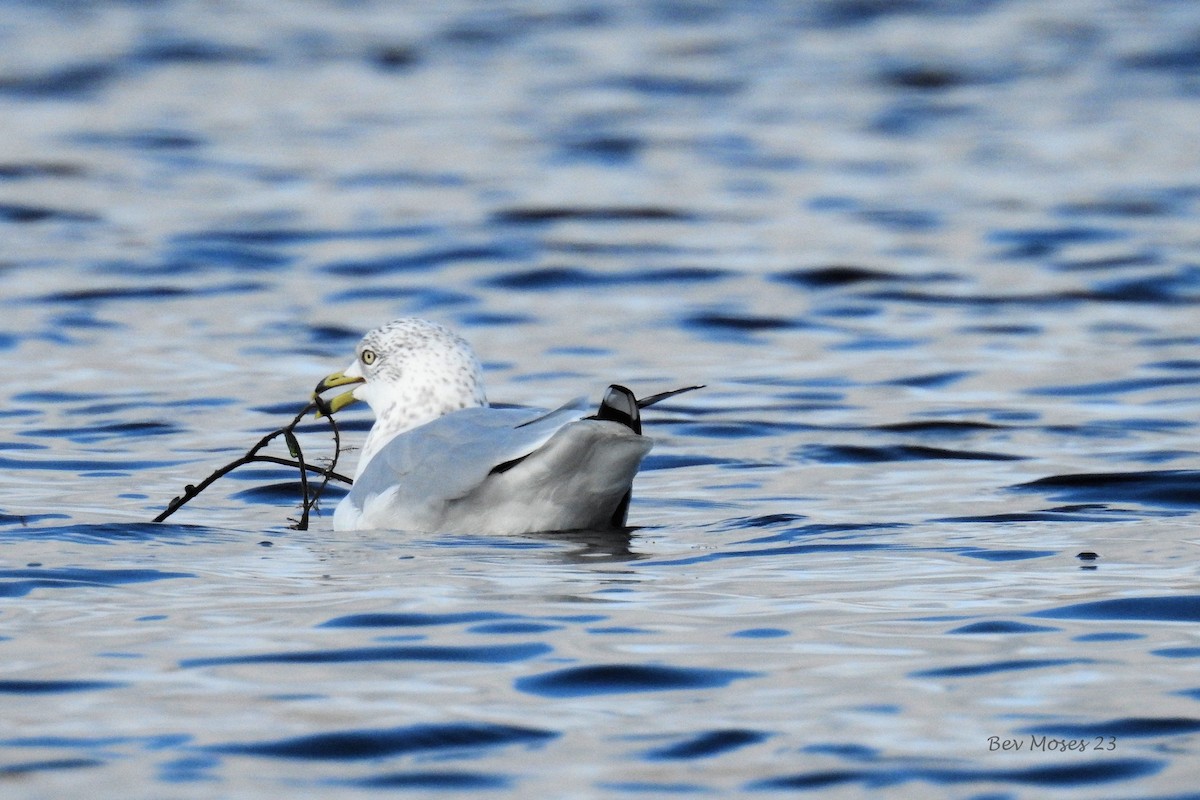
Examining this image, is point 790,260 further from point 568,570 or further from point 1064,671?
point 1064,671

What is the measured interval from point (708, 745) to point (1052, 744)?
779 millimetres

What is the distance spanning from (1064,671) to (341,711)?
1871mm

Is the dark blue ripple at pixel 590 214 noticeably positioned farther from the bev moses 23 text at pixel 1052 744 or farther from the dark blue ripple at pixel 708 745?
the bev moses 23 text at pixel 1052 744

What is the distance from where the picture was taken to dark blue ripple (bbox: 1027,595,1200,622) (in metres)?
6.36

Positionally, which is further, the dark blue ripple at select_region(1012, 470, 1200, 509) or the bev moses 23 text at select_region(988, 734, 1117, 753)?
the dark blue ripple at select_region(1012, 470, 1200, 509)

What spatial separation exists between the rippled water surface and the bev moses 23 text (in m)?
0.02

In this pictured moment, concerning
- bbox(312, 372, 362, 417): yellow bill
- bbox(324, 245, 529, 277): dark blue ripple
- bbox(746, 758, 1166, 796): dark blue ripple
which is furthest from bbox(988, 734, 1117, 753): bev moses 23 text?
bbox(324, 245, 529, 277): dark blue ripple

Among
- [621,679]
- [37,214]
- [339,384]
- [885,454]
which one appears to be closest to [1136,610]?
[621,679]

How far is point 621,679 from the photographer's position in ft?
18.4

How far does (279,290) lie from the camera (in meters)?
15.1

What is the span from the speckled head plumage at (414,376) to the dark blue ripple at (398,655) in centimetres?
303

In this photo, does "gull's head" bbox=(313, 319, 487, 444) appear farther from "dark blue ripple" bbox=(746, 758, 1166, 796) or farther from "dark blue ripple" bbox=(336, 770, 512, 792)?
"dark blue ripple" bbox=(746, 758, 1166, 796)

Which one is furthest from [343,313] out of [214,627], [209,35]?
[209,35]

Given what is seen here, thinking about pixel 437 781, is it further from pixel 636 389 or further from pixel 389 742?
pixel 636 389
